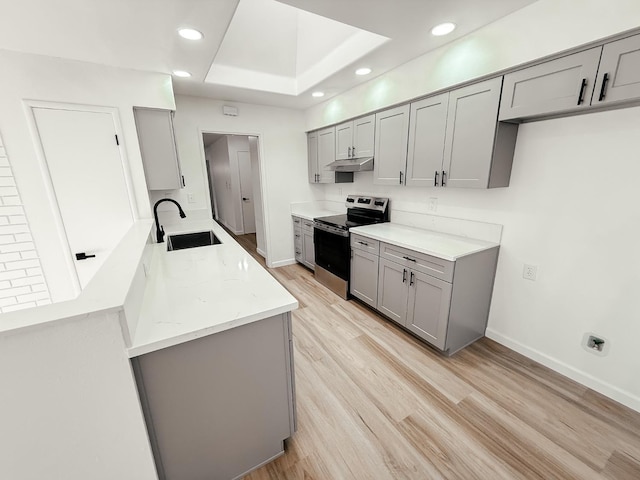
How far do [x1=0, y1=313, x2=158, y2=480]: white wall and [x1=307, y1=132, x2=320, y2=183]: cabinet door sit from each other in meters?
3.51

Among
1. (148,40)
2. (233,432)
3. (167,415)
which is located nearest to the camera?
(167,415)

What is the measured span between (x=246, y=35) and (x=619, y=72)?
2801 mm

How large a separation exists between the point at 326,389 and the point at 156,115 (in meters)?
2.86

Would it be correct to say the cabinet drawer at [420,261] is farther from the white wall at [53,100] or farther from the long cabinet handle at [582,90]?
the white wall at [53,100]

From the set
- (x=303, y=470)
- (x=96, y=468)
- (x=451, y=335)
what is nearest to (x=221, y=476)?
(x=303, y=470)

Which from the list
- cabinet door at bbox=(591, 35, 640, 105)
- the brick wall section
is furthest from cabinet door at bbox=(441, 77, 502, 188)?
the brick wall section

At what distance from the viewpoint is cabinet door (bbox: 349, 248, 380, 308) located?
2703mm

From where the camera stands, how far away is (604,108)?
161 cm

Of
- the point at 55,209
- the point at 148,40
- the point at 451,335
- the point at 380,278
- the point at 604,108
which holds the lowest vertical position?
the point at 451,335

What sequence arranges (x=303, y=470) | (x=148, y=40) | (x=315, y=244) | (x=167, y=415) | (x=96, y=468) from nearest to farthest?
(x=96, y=468)
(x=167, y=415)
(x=303, y=470)
(x=148, y=40)
(x=315, y=244)

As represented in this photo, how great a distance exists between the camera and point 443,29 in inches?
73.4

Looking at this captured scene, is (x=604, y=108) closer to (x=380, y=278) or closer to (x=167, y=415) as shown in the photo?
(x=380, y=278)

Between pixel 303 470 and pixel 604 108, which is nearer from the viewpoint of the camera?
pixel 303 470

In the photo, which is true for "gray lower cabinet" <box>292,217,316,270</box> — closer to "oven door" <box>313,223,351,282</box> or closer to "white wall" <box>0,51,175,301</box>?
"oven door" <box>313,223,351,282</box>
